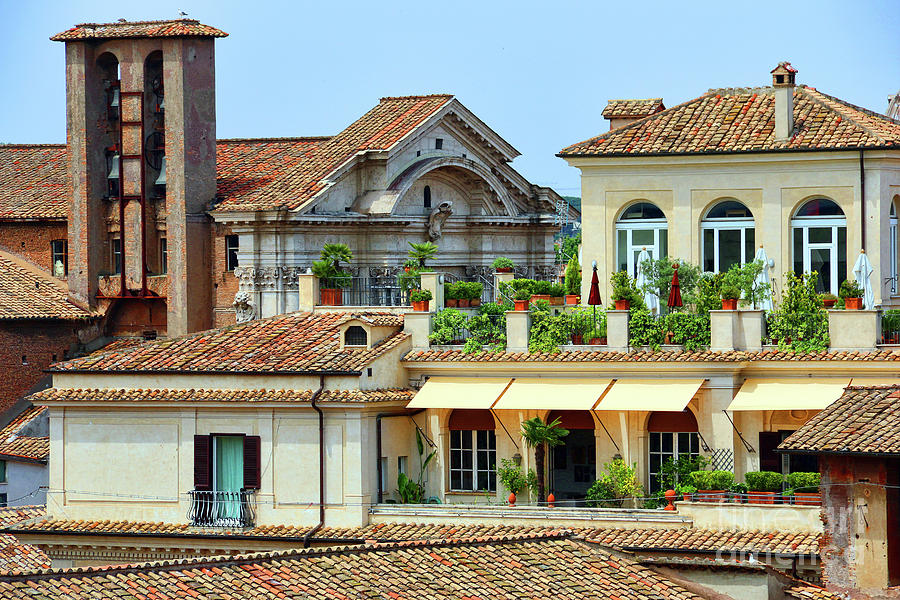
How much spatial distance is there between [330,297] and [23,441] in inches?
502

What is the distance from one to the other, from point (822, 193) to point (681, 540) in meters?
9.27

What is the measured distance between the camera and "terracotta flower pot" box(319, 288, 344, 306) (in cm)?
4981

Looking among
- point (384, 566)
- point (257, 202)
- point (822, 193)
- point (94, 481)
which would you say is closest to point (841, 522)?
point (384, 566)

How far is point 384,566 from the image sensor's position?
117 ft

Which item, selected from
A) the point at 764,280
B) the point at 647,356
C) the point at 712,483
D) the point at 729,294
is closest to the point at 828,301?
the point at 729,294

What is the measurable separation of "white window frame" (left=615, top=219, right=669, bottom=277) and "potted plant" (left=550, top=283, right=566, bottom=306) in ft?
4.24

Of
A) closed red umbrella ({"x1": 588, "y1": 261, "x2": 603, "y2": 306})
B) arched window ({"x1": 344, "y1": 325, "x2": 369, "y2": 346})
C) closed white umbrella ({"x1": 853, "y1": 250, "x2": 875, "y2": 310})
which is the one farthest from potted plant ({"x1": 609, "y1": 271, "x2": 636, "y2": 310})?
arched window ({"x1": 344, "y1": 325, "x2": 369, "y2": 346})

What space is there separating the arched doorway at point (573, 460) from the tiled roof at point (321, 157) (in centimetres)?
1733

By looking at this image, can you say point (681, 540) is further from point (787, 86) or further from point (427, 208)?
point (427, 208)

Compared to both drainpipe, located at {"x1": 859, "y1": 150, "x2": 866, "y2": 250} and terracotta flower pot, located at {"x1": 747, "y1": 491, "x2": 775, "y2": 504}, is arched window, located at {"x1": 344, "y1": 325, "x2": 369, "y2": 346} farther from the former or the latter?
drainpipe, located at {"x1": 859, "y1": 150, "x2": 866, "y2": 250}

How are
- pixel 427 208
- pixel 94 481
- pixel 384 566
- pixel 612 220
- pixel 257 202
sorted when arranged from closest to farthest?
pixel 384 566, pixel 94 481, pixel 612 220, pixel 257 202, pixel 427 208

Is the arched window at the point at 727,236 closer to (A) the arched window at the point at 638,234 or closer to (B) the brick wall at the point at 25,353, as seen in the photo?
(A) the arched window at the point at 638,234

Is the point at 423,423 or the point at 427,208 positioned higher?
the point at 427,208

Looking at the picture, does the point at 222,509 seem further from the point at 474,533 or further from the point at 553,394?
the point at 553,394
